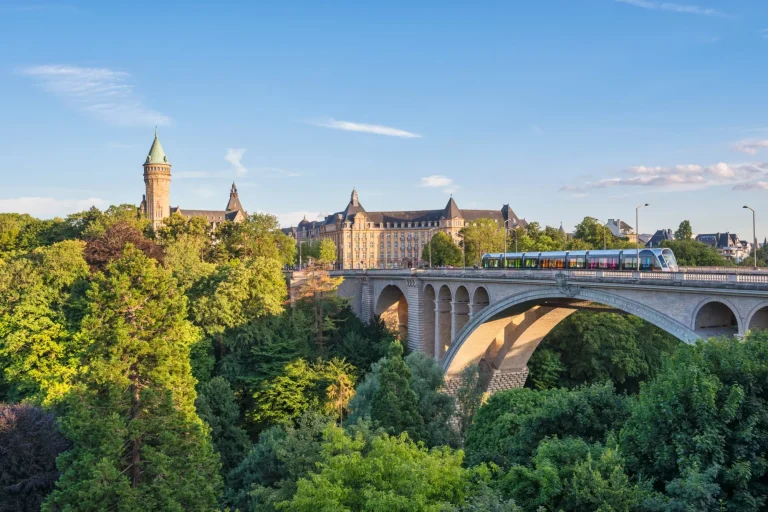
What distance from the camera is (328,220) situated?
161 m

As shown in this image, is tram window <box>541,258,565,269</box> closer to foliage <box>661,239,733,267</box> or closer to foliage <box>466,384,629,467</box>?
foliage <box>466,384,629,467</box>

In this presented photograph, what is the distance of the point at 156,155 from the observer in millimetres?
110562

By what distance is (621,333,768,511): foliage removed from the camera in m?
12.9

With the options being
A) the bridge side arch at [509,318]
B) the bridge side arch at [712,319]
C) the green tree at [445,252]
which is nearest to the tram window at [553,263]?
the bridge side arch at [509,318]

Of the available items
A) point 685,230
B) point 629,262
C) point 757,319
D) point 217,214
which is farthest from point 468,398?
point 217,214

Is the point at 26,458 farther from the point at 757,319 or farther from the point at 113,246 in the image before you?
→ the point at 757,319

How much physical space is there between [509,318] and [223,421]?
19.5 m

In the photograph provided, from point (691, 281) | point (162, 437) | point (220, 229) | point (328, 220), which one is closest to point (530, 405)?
point (691, 281)

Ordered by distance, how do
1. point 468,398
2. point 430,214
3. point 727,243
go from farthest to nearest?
point 430,214 < point 727,243 < point 468,398

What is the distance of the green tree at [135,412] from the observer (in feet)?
63.8

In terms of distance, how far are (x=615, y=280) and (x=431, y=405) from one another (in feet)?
34.5

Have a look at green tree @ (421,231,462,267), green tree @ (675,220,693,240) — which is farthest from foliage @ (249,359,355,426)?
Result: green tree @ (675,220,693,240)

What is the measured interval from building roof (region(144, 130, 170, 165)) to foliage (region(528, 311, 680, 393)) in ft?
279

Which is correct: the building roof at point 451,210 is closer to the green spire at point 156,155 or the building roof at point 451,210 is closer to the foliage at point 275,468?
the green spire at point 156,155
